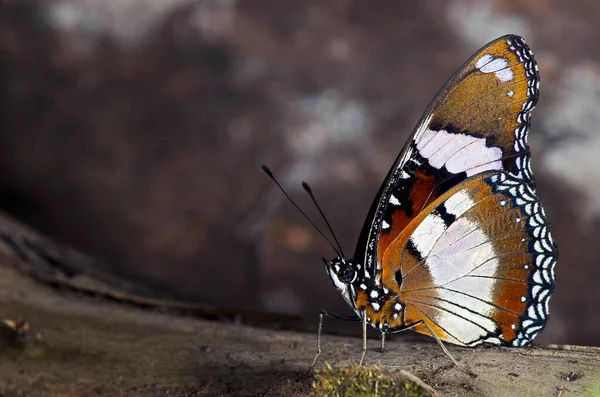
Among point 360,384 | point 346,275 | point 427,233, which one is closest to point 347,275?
point 346,275

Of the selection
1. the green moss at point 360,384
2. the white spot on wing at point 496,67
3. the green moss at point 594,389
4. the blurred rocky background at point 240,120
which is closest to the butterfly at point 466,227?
the white spot on wing at point 496,67

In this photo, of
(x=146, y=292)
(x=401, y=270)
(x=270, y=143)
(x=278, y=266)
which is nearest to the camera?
(x=401, y=270)

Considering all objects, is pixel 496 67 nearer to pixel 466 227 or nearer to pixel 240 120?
pixel 466 227

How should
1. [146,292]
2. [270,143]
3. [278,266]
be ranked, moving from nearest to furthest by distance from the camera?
[146,292]
[278,266]
[270,143]

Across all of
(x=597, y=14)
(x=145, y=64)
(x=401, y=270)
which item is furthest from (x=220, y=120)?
(x=597, y=14)

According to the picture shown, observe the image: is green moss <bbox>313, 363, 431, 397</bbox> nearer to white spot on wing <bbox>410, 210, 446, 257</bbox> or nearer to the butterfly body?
the butterfly body

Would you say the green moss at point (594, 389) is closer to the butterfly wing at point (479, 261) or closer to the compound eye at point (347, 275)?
the butterfly wing at point (479, 261)

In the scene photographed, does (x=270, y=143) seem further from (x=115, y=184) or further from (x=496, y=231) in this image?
(x=496, y=231)
